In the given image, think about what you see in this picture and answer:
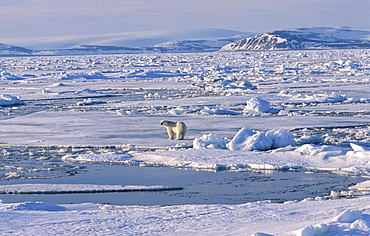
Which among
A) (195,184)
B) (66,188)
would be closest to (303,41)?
(195,184)

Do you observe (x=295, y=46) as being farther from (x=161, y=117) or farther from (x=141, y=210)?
(x=141, y=210)

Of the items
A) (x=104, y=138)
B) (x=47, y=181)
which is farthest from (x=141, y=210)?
(x=104, y=138)

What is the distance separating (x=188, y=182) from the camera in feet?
26.7

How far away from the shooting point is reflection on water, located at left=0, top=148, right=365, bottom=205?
720 cm

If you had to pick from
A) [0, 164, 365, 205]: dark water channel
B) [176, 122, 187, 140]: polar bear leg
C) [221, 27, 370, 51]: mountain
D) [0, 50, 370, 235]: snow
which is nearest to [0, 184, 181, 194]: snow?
[0, 50, 370, 235]: snow

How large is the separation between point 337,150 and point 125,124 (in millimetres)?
5837

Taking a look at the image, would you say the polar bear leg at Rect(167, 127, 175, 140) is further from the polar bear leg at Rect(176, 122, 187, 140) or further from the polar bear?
the polar bear leg at Rect(176, 122, 187, 140)

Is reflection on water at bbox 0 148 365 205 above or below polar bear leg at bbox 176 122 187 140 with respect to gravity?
below

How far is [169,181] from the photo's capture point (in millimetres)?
8219

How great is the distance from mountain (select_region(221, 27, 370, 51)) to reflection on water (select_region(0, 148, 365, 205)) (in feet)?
339

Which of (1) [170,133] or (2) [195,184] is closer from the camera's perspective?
(2) [195,184]

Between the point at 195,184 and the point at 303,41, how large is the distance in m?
116

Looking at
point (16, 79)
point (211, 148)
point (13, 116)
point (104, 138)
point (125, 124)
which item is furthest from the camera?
point (16, 79)

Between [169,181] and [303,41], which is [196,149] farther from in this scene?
[303,41]
